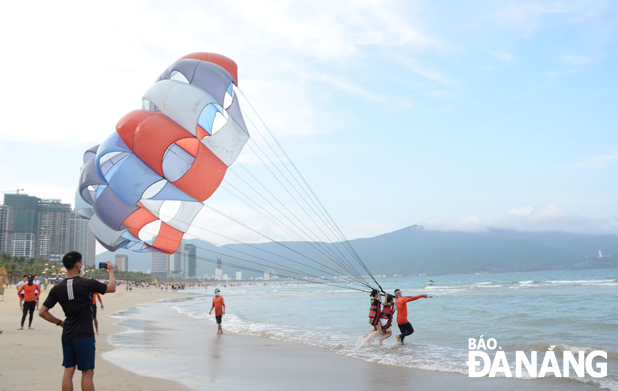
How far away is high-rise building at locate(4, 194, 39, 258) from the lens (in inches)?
5010

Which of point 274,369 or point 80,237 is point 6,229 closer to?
point 80,237

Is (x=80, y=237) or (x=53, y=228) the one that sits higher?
(x=53, y=228)

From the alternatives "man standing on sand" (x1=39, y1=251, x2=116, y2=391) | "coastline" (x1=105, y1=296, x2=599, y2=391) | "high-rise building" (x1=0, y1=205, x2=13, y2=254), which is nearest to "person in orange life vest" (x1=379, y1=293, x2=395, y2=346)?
"coastline" (x1=105, y1=296, x2=599, y2=391)

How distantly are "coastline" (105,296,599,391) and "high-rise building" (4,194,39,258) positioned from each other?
447 ft

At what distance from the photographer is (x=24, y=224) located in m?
131

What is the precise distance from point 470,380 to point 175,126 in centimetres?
650

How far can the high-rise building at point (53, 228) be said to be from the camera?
429ft

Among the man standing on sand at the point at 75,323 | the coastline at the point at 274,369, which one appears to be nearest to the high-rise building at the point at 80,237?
the coastline at the point at 274,369

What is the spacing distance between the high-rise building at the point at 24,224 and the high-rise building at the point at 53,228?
1423 mm

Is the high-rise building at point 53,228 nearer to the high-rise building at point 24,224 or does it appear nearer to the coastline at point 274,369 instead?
the high-rise building at point 24,224

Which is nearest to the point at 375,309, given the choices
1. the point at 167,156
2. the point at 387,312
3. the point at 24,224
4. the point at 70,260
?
the point at 387,312

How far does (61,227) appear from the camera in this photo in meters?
133

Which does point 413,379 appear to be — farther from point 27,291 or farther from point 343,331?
point 27,291

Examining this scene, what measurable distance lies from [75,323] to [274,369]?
4.34 metres
